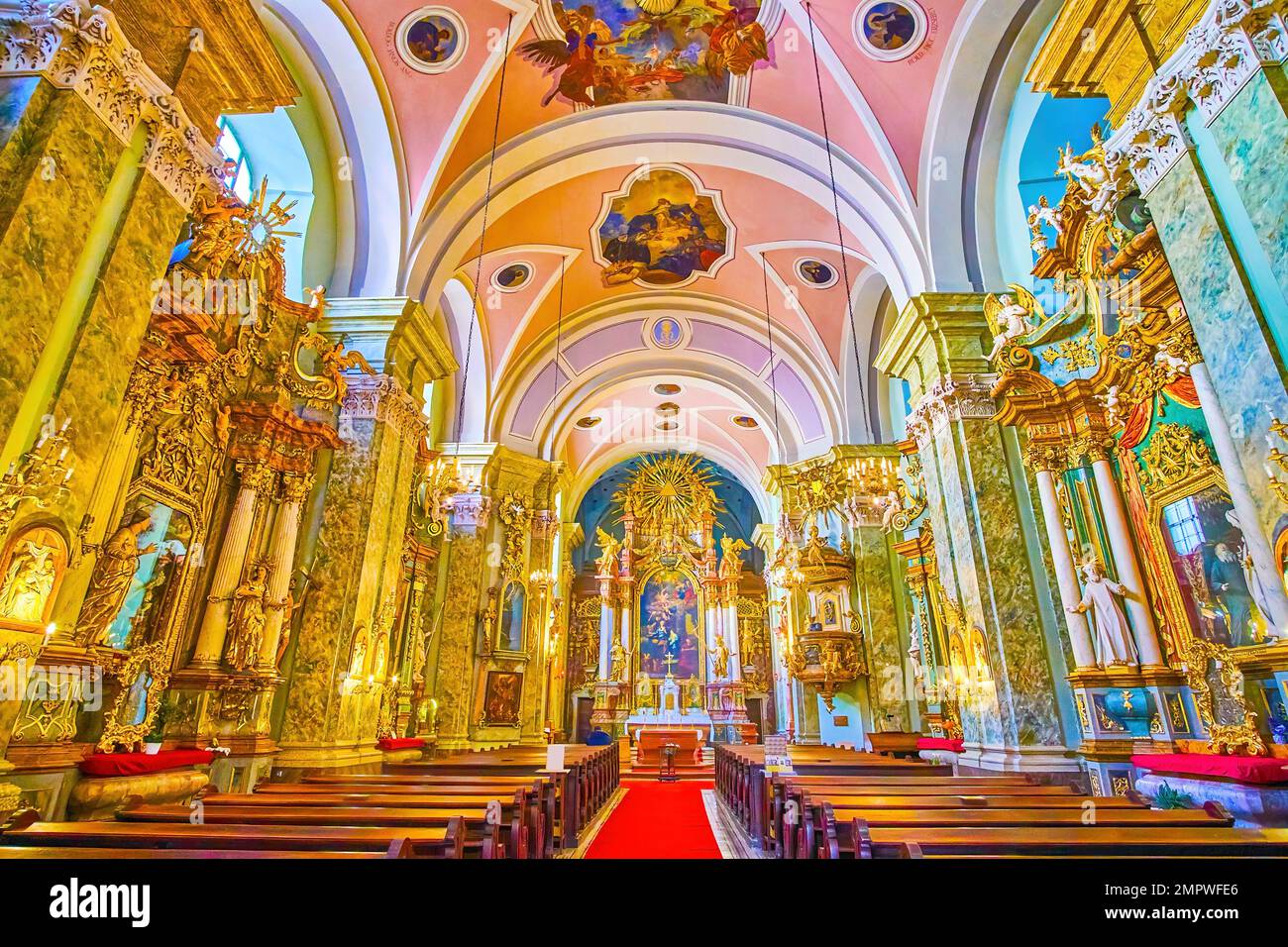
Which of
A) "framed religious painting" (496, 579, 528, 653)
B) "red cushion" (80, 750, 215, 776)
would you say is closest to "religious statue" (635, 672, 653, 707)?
"framed religious painting" (496, 579, 528, 653)

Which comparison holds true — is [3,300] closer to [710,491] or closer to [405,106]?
[405,106]

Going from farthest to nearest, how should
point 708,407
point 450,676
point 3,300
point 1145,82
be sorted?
point 708,407, point 450,676, point 1145,82, point 3,300

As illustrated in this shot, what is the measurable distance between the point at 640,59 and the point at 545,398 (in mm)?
7727

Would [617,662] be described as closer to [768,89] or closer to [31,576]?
[768,89]

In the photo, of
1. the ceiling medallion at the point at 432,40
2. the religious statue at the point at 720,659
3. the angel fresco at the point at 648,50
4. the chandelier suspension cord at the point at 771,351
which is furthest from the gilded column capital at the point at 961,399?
the religious statue at the point at 720,659

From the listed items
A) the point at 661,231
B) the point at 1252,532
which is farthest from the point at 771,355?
the point at 1252,532

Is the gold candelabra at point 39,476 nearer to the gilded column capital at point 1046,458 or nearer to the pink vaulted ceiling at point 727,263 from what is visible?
the pink vaulted ceiling at point 727,263

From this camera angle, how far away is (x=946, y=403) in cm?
764

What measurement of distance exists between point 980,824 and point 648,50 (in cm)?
995

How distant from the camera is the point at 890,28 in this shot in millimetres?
7867

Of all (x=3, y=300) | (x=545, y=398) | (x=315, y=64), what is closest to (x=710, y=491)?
(x=545, y=398)

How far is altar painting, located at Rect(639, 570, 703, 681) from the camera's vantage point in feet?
70.9

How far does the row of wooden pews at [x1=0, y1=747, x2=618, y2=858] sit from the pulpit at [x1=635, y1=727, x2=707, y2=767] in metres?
10.6

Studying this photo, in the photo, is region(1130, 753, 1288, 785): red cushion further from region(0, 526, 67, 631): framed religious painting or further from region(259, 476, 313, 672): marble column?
region(259, 476, 313, 672): marble column
